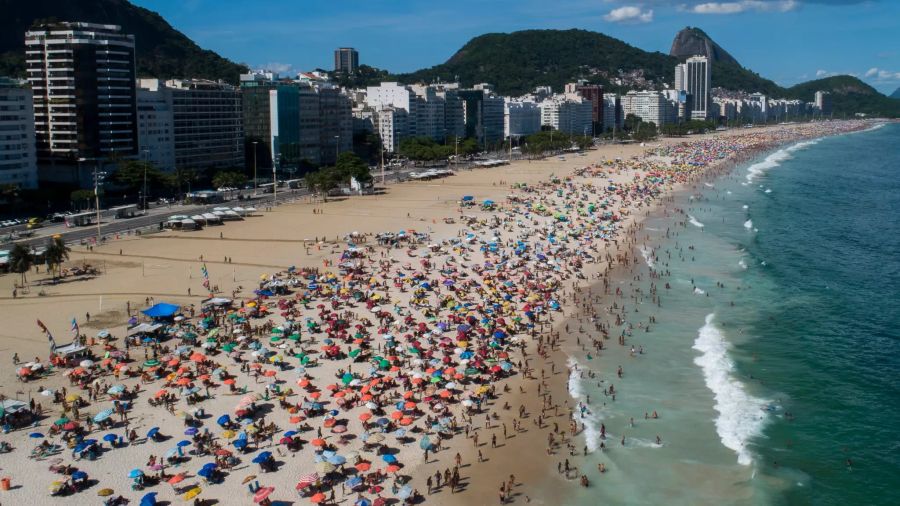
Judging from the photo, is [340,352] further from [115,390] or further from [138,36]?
[138,36]

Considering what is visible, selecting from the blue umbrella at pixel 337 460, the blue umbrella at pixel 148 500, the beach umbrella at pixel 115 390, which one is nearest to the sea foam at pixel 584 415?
the blue umbrella at pixel 337 460

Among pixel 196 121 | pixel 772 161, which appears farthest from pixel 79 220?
pixel 772 161

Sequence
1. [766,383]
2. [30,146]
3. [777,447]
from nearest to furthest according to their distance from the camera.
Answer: [777,447] → [766,383] → [30,146]

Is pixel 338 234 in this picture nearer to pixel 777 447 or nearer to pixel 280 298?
pixel 280 298

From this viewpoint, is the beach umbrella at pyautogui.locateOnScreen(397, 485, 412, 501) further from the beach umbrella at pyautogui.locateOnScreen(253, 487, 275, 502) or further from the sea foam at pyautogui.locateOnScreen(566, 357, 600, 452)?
the sea foam at pyautogui.locateOnScreen(566, 357, 600, 452)

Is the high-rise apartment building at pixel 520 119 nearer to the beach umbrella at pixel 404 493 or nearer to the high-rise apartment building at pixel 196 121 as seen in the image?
the high-rise apartment building at pixel 196 121

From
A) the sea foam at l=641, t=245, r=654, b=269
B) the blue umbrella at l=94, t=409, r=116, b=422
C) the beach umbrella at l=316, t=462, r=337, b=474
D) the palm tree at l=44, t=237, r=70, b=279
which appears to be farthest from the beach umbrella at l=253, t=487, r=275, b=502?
the sea foam at l=641, t=245, r=654, b=269

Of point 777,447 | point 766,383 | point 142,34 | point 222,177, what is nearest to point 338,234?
point 222,177
